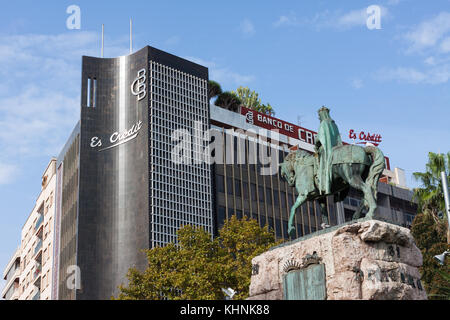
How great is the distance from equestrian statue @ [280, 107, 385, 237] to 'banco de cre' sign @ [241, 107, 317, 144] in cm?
4708

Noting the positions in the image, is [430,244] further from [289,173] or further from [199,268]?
[289,173]

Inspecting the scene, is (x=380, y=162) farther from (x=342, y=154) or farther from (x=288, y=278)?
(x=288, y=278)

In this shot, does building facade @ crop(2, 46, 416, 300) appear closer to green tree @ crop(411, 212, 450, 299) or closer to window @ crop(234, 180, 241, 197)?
window @ crop(234, 180, 241, 197)

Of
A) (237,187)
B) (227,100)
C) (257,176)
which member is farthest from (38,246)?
(257,176)

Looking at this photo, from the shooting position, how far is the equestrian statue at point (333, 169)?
66.0ft

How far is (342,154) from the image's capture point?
20344 millimetres

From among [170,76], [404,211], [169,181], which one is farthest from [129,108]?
[404,211]

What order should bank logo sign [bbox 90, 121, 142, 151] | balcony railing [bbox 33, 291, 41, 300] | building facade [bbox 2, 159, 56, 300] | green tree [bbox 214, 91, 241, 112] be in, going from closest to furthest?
bank logo sign [bbox 90, 121, 142, 151] → building facade [bbox 2, 159, 56, 300] → balcony railing [bbox 33, 291, 41, 300] → green tree [bbox 214, 91, 241, 112]

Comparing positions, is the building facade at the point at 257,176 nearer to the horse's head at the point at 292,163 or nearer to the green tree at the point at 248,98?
the green tree at the point at 248,98

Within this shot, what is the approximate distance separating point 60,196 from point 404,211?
40856 millimetres

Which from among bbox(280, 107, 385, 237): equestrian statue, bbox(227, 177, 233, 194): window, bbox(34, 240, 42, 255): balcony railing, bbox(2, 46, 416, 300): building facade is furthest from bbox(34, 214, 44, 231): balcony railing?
bbox(280, 107, 385, 237): equestrian statue

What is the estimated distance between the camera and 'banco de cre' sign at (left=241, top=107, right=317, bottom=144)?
6956cm

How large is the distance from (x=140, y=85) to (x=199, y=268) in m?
28.0

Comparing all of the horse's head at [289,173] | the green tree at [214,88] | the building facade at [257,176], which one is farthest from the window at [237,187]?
the horse's head at [289,173]
